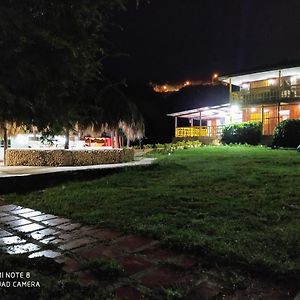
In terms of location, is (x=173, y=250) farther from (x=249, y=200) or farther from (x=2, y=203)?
(x=2, y=203)

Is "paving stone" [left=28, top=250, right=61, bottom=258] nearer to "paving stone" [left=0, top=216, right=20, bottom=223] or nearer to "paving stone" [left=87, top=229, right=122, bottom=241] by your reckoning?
"paving stone" [left=87, top=229, right=122, bottom=241]

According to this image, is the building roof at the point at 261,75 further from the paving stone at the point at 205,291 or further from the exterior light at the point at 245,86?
the paving stone at the point at 205,291

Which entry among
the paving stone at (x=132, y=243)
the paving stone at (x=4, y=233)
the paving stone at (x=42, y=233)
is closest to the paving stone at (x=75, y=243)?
the paving stone at (x=132, y=243)

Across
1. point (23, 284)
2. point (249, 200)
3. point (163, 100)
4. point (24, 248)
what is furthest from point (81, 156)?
point (163, 100)

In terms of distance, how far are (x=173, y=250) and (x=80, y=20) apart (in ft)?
9.92

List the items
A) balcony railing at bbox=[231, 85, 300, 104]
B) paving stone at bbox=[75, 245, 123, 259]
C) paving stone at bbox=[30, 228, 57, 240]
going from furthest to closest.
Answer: balcony railing at bbox=[231, 85, 300, 104]
paving stone at bbox=[30, 228, 57, 240]
paving stone at bbox=[75, 245, 123, 259]

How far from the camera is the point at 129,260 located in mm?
4152

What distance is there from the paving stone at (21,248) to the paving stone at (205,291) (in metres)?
2.26

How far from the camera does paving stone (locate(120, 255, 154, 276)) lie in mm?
3857

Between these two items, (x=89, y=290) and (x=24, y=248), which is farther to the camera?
(x=24, y=248)

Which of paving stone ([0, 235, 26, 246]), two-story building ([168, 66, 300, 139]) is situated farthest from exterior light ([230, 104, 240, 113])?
paving stone ([0, 235, 26, 246])

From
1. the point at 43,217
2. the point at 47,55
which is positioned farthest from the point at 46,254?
the point at 47,55

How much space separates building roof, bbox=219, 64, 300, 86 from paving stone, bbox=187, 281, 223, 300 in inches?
1034

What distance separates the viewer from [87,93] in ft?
18.4
